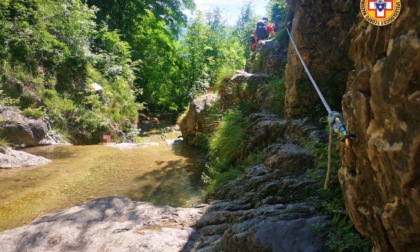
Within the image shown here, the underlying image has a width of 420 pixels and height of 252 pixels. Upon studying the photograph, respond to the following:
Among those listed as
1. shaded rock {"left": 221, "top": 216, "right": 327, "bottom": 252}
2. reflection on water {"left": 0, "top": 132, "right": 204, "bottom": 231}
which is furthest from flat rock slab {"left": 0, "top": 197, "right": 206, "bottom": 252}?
shaded rock {"left": 221, "top": 216, "right": 327, "bottom": 252}

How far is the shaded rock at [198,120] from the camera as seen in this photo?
421 inches

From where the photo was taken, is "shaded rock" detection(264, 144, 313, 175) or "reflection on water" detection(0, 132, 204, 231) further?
"reflection on water" detection(0, 132, 204, 231)

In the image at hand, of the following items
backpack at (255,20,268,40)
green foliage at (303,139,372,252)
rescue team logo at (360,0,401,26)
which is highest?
backpack at (255,20,268,40)

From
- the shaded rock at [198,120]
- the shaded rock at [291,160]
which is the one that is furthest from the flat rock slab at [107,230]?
the shaded rock at [198,120]

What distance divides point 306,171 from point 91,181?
4.44m

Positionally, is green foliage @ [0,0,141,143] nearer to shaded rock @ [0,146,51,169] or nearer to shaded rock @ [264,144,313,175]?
shaded rock @ [0,146,51,169]

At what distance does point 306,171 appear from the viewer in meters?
4.29

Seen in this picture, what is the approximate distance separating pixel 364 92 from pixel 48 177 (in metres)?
6.46

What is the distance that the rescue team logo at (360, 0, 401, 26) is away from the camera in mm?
1715

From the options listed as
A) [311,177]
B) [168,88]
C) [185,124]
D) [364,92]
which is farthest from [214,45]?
[364,92]

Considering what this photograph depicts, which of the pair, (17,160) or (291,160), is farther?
(17,160)

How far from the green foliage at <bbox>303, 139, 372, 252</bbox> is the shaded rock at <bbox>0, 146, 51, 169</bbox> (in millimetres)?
6151

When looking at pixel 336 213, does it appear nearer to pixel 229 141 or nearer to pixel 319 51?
pixel 319 51

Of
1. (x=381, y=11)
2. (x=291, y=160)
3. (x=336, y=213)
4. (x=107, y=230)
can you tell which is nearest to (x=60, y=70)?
(x=107, y=230)
